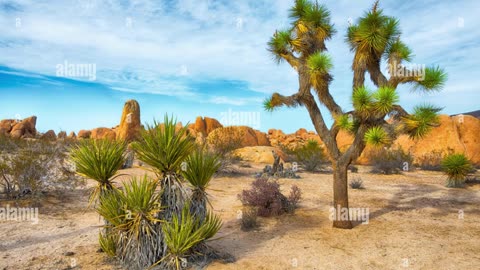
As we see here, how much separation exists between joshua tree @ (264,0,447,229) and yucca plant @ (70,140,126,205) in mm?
3930

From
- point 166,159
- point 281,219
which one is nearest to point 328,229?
point 281,219

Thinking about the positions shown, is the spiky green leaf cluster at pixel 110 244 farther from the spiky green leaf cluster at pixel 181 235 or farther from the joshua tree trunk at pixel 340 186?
the joshua tree trunk at pixel 340 186

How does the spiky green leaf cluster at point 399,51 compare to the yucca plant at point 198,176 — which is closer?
the yucca plant at point 198,176

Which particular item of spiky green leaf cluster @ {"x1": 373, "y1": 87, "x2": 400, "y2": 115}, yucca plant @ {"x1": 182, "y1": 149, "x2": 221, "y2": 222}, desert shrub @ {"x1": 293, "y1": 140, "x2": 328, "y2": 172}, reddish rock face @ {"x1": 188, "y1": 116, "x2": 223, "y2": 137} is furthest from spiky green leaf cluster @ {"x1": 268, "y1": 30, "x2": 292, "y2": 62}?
reddish rock face @ {"x1": 188, "y1": 116, "x2": 223, "y2": 137}

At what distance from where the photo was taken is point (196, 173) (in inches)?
253

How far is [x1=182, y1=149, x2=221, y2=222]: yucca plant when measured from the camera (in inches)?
253

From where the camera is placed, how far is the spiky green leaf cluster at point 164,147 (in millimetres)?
5918

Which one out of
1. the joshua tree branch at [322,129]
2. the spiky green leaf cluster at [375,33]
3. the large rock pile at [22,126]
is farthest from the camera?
the large rock pile at [22,126]

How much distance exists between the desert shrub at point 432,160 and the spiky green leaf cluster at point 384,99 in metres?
16.4

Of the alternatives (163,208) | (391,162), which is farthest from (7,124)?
(163,208)

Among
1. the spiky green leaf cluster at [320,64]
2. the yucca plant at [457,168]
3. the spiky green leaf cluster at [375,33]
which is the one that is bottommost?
the yucca plant at [457,168]
